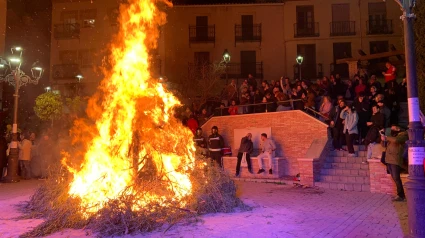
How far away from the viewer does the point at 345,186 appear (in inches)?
487

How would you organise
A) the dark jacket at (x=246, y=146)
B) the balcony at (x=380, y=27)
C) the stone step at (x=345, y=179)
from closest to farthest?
1. the stone step at (x=345, y=179)
2. the dark jacket at (x=246, y=146)
3. the balcony at (x=380, y=27)

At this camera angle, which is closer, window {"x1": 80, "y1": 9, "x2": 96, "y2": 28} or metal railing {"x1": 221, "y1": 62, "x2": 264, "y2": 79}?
window {"x1": 80, "y1": 9, "x2": 96, "y2": 28}

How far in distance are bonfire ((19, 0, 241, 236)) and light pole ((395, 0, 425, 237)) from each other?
13.1ft

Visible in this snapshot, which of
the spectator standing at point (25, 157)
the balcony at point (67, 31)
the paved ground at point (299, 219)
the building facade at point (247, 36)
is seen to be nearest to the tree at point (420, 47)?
the paved ground at point (299, 219)

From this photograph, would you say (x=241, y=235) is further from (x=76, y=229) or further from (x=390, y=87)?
(x=390, y=87)

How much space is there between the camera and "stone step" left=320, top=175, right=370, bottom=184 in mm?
12493

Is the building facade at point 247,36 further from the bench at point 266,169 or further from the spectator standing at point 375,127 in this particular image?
the spectator standing at point 375,127

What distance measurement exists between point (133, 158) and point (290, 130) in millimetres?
10179

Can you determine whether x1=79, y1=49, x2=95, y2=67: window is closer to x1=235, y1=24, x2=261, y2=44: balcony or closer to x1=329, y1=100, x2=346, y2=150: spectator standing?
x1=235, y1=24, x2=261, y2=44: balcony

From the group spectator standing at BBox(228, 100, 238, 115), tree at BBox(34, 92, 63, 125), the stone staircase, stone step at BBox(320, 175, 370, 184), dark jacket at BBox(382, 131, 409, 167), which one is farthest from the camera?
tree at BBox(34, 92, 63, 125)

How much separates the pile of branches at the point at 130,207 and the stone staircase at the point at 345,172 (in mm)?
4916

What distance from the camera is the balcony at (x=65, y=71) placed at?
1293 inches

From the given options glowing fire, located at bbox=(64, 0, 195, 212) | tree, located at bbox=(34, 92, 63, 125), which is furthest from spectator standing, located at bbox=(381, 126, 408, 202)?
tree, located at bbox=(34, 92, 63, 125)

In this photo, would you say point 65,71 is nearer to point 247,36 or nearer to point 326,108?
point 247,36
